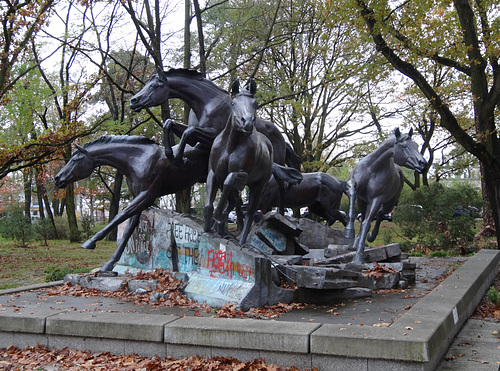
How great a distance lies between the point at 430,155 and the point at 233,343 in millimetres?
27733

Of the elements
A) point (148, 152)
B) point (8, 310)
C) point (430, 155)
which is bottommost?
point (8, 310)

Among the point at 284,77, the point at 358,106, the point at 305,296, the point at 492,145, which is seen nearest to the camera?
the point at 305,296

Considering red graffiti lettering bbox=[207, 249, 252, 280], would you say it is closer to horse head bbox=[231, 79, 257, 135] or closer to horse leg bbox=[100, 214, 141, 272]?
horse head bbox=[231, 79, 257, 135]

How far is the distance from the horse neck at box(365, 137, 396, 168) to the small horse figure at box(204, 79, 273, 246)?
294cm

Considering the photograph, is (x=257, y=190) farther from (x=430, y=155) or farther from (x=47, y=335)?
(x=430, y=155)

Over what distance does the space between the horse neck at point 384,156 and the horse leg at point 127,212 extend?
180 inches

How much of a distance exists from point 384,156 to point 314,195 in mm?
3562

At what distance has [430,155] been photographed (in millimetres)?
29797

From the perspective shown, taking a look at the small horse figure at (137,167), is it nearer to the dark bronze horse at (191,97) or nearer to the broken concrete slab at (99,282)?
the broken concrete slab at (99,282)

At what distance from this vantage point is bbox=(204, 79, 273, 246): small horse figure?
7.11 m

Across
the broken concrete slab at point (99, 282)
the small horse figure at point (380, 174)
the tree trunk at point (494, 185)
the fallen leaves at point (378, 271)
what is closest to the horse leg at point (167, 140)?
the broken concrete slab at point (99, 282)

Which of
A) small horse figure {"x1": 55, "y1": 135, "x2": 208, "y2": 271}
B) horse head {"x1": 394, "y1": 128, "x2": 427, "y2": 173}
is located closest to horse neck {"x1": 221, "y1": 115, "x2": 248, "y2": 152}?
small horse figure {"x1": 55, "y1": 135, "x2": 208, "y2": 271}

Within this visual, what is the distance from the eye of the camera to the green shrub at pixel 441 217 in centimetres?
1502

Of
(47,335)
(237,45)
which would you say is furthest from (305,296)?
(237,45)
